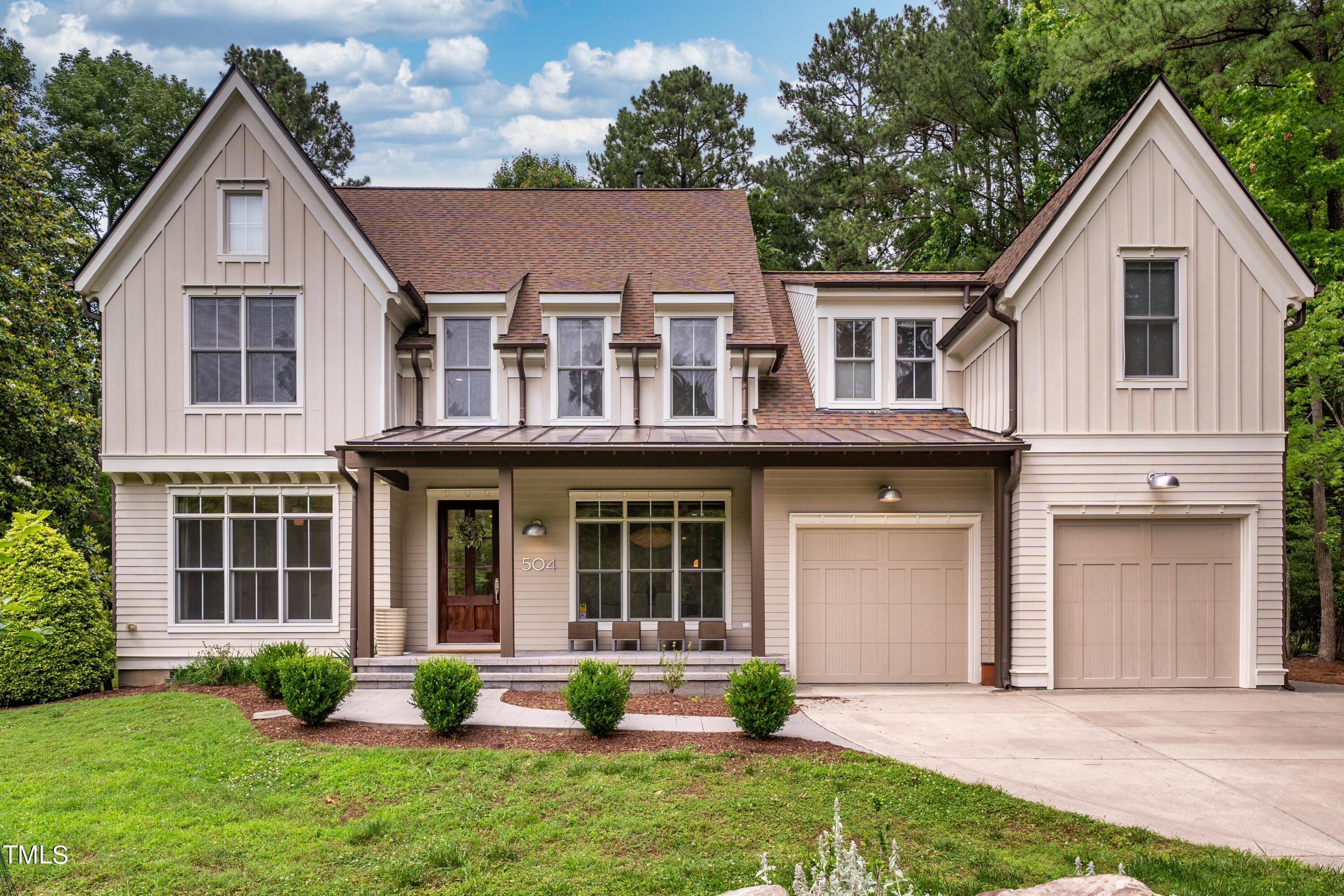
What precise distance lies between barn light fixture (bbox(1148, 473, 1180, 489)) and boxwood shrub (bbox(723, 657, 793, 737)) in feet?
20.7

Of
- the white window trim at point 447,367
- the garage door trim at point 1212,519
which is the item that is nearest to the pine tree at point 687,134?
the white window trim at point 447,367

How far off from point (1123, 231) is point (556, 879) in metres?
10.8

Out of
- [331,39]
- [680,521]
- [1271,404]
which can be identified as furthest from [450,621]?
[331,39]

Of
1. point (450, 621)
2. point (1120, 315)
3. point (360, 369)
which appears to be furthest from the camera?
point (450, 621)

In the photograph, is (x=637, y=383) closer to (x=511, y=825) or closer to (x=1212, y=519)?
(x=511, y=825)

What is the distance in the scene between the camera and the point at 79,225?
72.7 feet

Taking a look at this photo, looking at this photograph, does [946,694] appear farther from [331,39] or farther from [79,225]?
[331,39]

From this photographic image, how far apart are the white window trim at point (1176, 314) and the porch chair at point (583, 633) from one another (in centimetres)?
817

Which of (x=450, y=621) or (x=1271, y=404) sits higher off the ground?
(x=1271, y=404)

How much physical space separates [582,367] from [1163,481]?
27.7ft

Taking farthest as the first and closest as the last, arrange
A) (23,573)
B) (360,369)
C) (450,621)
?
(450,621) → (360,369) → (23,573)

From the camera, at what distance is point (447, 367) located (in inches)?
500

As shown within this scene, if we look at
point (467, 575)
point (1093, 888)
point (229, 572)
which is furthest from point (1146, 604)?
point (229, 572)

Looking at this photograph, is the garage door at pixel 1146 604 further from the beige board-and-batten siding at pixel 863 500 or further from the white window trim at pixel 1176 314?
the white window trim at pixel 1176 314
